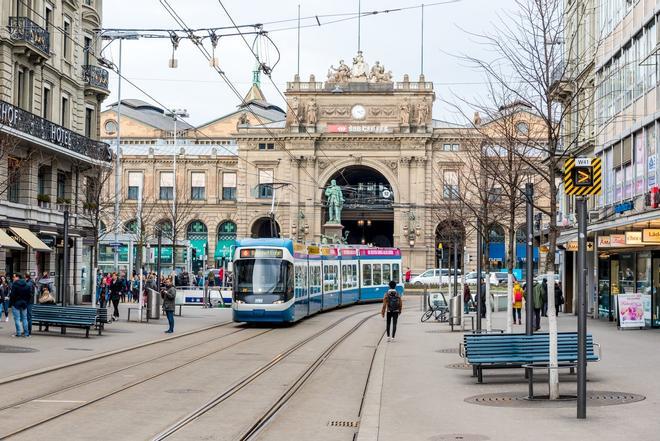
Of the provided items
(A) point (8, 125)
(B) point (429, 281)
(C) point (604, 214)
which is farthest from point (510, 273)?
(B) point (429, 281)

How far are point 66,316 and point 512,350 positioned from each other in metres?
15.8

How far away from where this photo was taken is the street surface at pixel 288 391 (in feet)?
41.5

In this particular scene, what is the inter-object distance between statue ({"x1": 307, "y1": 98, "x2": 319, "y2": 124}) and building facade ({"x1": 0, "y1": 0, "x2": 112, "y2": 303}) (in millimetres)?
42769

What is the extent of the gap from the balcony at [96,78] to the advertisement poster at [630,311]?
28.2m

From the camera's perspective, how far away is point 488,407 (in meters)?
14.8

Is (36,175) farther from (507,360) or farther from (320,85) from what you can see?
(320,85)

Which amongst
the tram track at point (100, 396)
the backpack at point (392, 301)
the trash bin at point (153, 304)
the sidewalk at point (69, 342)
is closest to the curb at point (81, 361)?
the sidewalk at point (69, 342)

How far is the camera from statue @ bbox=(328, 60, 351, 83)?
93.6 meters

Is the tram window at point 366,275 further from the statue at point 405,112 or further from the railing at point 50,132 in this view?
the statue at point 405,112

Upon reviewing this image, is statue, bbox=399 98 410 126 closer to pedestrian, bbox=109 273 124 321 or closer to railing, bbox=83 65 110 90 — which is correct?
railing, bbox=83 65 110 90

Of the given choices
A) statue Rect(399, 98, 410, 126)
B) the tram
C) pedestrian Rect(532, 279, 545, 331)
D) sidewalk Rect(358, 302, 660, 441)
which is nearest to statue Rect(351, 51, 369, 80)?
statue Rect(399, 98, 410, 126)

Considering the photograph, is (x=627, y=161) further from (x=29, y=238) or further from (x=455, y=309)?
(x=29, y=238)

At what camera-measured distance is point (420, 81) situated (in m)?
92.7

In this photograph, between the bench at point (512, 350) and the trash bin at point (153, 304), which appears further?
the trash bin at point (153, 304)
